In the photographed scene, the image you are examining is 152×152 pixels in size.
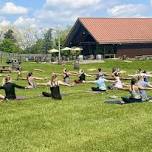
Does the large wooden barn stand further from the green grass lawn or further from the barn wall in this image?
the green grass lawn

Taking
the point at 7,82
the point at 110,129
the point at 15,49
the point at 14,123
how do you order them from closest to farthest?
1. the point at 110,129
2. the point at 14,123
3. the point at 7,82
4. the point at 15,49

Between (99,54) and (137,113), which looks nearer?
(137,113)

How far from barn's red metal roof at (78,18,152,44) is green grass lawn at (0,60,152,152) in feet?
154

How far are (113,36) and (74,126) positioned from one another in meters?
53.8

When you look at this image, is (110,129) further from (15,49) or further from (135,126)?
(15,49)

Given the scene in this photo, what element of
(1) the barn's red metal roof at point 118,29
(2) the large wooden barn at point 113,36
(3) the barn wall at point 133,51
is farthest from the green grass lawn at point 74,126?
(3) the barn wall at point 133,51

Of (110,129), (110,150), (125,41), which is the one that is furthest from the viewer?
(125,41)

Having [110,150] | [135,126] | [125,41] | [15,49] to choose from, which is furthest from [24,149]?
[15,49]

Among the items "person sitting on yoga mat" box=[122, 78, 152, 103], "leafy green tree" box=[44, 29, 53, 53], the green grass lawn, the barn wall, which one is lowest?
the green grass lawn

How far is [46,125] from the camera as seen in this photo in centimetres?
1483

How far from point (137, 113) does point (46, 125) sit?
11.4 feet

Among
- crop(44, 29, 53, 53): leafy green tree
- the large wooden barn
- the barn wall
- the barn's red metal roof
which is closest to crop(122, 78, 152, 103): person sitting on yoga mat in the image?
the large wooden barn

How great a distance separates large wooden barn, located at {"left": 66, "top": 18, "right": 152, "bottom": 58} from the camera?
6769cm

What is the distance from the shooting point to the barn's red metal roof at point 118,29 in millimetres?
67438
